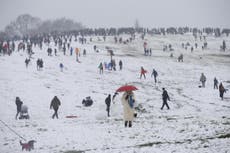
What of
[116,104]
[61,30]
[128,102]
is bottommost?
[116,104]

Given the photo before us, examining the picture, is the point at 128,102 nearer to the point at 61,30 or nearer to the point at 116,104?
the point at 116,104

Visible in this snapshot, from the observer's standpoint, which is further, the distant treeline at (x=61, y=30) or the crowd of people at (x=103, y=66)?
the distant treeline at (x=61, y=30)

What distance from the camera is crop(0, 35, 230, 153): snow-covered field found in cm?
1521

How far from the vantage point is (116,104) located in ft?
95.3

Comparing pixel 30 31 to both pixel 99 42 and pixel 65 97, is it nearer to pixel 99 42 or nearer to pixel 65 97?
pixel 99 42

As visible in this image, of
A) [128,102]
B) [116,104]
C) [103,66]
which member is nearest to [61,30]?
[103,66]

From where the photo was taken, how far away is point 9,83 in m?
36.2

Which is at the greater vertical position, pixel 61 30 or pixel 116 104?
pixel 61 30

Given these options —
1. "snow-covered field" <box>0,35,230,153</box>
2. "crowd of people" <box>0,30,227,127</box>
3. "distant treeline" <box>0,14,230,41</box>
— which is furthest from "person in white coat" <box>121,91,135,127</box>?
"distant treeline" <box>0,14,230,41</box>

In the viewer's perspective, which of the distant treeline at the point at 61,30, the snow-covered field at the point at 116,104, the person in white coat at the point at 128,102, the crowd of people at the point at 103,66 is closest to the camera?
the snow-covered field at the point at 116,104

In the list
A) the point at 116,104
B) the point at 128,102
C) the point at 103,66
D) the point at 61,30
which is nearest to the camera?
the point at 128,102

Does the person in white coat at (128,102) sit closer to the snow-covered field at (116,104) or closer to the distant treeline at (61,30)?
the snow-covered field at (116,104)

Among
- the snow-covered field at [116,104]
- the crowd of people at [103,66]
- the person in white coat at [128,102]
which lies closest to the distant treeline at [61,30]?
the crowd of people at [103,66]

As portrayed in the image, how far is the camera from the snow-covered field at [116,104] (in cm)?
1521
